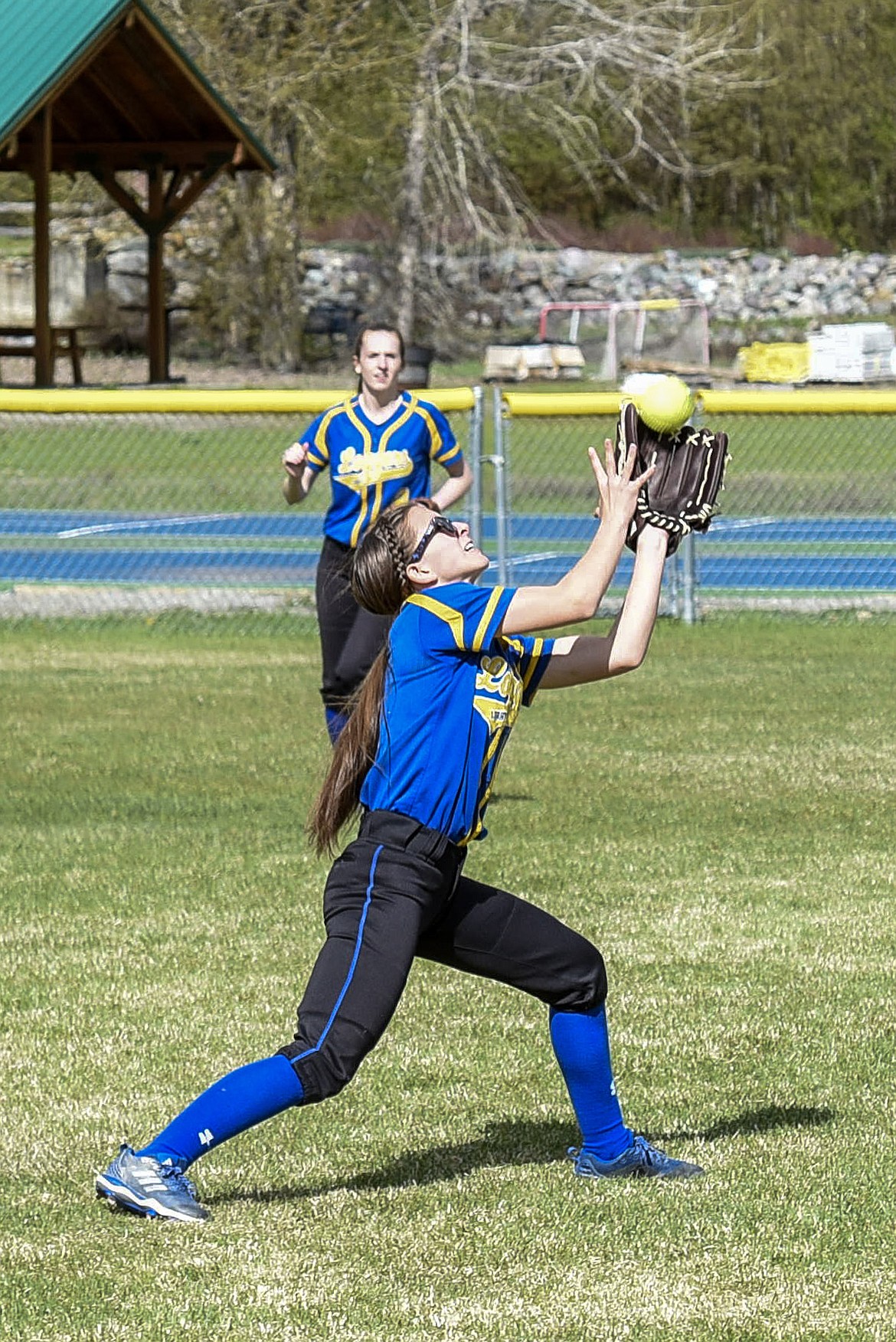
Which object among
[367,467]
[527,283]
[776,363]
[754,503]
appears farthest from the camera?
[527,283]

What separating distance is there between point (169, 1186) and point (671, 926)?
2917 millimetres

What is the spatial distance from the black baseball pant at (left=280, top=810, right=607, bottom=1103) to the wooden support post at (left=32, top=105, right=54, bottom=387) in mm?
20359

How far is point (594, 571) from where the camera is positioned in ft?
13.3

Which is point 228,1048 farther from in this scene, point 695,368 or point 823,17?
point 823,17

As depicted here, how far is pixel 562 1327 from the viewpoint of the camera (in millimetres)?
3699

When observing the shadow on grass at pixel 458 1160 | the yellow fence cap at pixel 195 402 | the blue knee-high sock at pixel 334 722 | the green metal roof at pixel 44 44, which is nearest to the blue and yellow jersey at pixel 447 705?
the shadow on grass at pixel 458 1160

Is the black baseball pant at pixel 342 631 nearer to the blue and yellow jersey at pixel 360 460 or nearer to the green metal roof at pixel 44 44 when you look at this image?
the blue and yellow jersey at pixel 360 460

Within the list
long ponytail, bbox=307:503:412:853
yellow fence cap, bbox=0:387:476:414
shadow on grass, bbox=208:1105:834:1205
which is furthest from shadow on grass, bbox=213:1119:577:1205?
yellow fence cap, bbox=0:387:476:414

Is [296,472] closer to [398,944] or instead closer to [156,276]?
[398,944]

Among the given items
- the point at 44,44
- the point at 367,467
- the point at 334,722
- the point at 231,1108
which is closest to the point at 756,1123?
the point at 231,1108

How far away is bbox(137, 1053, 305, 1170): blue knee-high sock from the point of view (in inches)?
162

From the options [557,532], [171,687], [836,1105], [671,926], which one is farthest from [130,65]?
[836,1105]

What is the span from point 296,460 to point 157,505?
12085 millimetres

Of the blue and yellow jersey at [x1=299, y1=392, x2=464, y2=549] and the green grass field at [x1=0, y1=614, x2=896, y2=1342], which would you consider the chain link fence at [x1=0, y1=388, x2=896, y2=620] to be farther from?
the blue and yellow jersey at [x1=299, y1=392, x2=464, y2=549]
